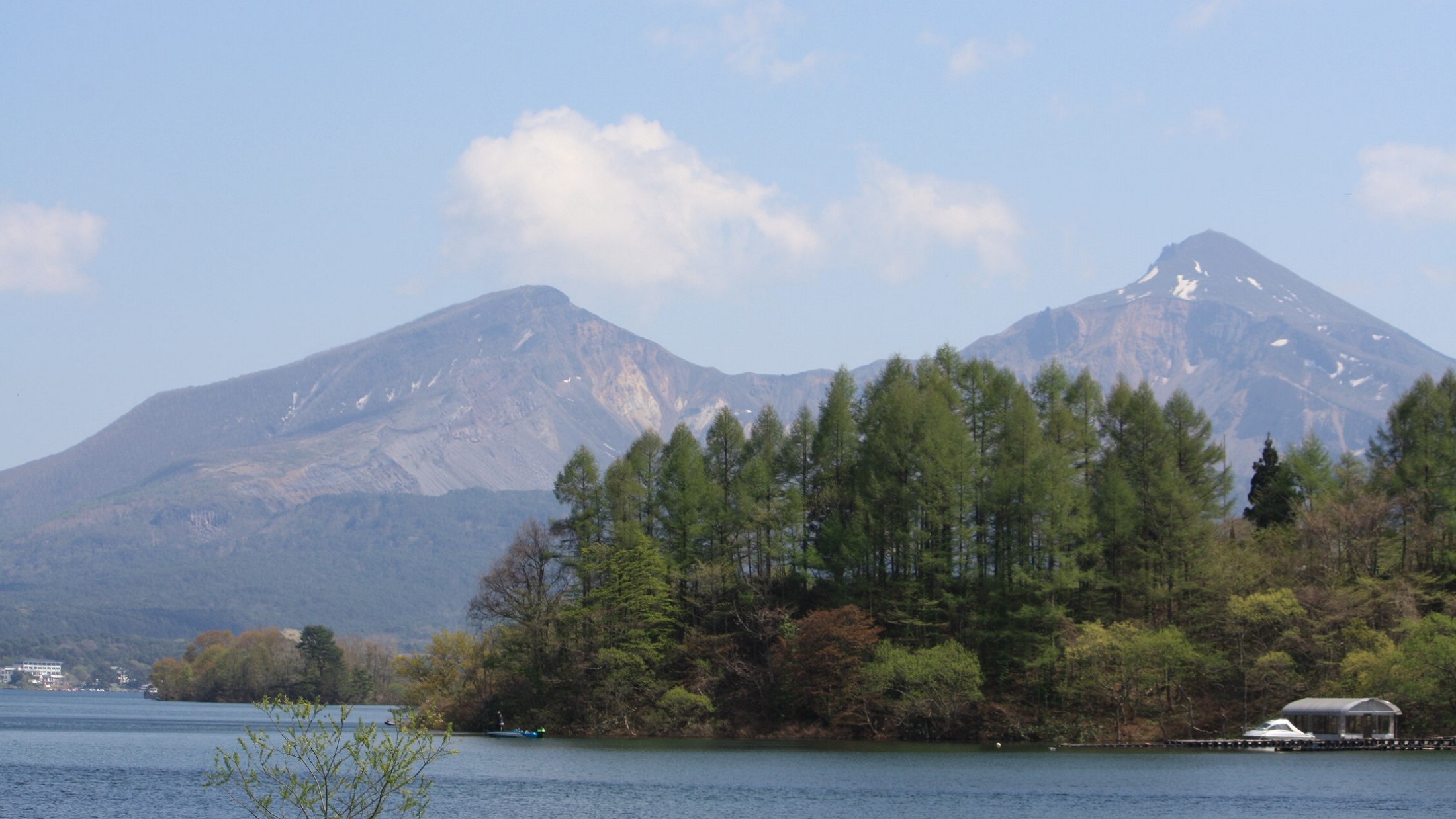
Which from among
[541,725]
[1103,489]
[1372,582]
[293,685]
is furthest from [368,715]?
[1372,582]

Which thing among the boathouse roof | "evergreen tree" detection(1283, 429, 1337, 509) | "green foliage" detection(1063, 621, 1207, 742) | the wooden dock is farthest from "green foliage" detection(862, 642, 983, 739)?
"evergreen tree" detection(1283, 429, 1337, 509)

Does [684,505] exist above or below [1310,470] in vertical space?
below

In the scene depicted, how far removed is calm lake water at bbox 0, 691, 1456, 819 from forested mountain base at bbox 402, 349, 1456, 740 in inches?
190

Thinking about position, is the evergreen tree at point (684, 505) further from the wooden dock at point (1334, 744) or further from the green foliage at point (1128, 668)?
the wooden dock at point (1334, 744)

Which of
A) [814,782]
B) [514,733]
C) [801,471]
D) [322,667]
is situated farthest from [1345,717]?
[322,667]

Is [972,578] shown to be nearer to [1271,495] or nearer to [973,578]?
[973,578]

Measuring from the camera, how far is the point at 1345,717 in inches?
3295

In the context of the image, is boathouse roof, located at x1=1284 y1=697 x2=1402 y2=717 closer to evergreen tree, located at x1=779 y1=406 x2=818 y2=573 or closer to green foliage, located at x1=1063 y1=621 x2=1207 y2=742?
green foliage, located at x1=1063 y1=621 x2=1207 y2=742

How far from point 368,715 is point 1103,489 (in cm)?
8842

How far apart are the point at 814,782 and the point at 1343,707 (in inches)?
1278

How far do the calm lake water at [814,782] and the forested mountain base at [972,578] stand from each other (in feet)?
15.9

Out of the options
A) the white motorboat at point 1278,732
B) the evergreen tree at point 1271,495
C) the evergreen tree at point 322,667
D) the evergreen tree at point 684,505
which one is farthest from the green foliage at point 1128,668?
the evergreen tree at point 322,667

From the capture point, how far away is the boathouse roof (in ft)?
271

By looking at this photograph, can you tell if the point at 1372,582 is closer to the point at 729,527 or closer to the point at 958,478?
the point at 958,478
